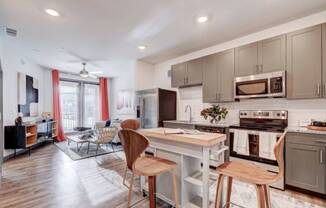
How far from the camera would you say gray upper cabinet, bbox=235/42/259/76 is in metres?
3.06

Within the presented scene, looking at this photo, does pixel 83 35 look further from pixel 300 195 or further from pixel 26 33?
pixel 300 195

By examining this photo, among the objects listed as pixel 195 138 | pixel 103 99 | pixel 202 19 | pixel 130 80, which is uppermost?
pixel 202 19

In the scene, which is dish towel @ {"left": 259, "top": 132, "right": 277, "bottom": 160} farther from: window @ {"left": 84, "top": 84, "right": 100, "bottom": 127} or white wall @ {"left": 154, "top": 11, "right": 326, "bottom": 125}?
window @ {"left": 84, "top": 84, "right": 100, "bottom": 127}

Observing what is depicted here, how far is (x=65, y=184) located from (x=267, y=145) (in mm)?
3367

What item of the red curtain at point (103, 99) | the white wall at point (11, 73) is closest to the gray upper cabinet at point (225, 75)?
the white wall at point (11, 73)

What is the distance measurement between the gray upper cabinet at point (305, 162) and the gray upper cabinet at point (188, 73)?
6.91 ft

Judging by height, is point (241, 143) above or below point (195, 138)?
below

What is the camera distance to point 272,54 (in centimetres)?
287

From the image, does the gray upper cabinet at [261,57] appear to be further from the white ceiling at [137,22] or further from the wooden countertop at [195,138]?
the wooden countertop at [195,138]

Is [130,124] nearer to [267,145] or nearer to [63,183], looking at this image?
[63,183]

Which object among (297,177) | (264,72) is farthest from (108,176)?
(264,72)

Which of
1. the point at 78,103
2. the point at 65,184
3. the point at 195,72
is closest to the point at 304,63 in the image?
the point at 195,72

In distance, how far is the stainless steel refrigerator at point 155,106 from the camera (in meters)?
4.30

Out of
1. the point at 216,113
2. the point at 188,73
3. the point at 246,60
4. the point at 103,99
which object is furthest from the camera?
the point at 103,99
